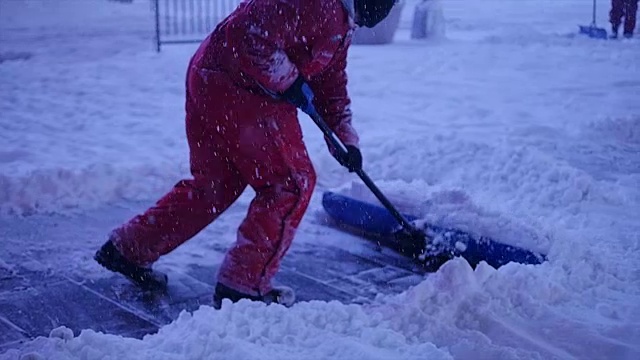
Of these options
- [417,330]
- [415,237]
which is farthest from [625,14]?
[417,330]

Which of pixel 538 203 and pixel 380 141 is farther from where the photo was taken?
pixel 380 141

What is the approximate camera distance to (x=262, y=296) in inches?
132

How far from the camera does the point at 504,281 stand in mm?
3098

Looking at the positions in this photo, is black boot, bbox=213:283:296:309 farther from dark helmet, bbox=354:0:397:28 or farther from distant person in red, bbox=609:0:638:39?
distant person in red, bbox=609:0:638:39

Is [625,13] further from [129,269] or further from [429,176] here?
[129,269]

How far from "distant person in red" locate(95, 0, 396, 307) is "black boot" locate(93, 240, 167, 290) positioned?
0.09 feet

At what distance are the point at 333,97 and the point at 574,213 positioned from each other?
1.69 m

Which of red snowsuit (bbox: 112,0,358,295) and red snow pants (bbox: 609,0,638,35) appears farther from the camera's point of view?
red snow pants (bbox: 609,0,638,35)

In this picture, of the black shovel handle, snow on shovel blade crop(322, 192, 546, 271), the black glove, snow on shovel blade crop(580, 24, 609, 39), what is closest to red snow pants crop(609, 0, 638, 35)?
snow on shovel blade crop(580, 24, 609, 39)

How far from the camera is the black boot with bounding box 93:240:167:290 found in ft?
11.8

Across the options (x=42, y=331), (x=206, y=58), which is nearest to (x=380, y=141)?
(x=206, y=58)

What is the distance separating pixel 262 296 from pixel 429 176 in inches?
97.3

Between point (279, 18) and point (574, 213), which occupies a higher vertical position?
point (279, 18)

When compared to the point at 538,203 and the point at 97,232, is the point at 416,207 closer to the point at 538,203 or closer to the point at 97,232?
the point at 538,203
